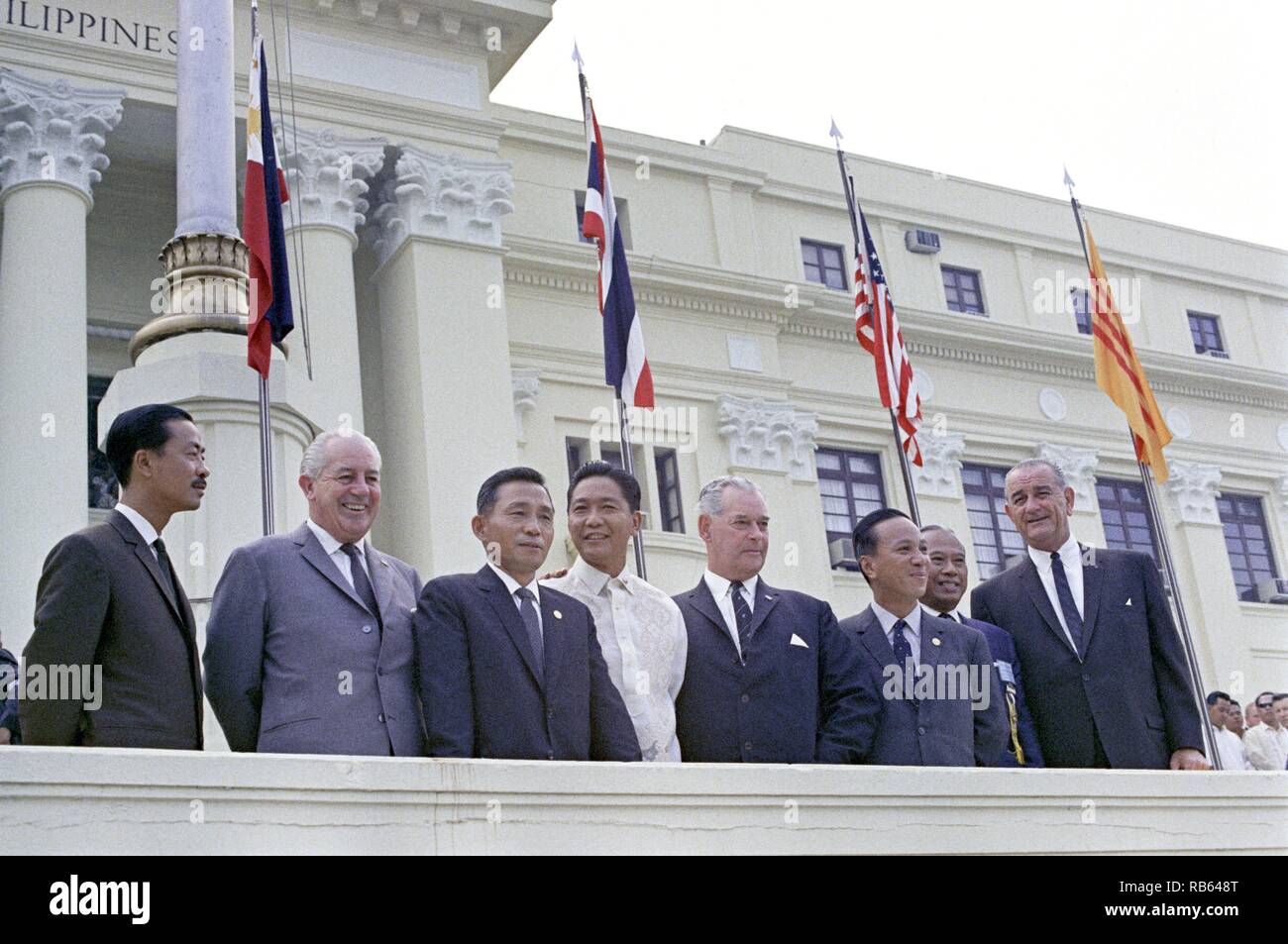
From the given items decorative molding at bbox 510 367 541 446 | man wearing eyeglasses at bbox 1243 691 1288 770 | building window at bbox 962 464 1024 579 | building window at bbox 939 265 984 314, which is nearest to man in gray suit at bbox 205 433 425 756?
man wearing eyeglasses at bbox 1243 691 1288 770

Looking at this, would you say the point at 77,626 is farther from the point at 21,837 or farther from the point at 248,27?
the point at 248,27

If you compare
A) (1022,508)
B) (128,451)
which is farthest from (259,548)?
(1022,508)

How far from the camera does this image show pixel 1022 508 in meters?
6.12

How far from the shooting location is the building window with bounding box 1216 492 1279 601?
2627cm

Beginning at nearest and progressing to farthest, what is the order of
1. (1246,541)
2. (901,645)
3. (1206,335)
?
(901,645), (1246,541), (1206,335)

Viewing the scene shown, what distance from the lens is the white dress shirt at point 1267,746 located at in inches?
523

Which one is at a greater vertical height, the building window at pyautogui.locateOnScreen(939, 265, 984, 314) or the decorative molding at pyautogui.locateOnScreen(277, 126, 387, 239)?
the building window at pyautogui.locateOnScreen(939, 265, 984, 314)

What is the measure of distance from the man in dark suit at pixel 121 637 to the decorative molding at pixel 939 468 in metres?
19.7

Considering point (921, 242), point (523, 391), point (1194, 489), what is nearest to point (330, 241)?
point (523, 391)

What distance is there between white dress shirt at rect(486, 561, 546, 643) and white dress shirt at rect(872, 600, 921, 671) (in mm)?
1438

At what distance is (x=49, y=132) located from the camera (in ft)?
50.8

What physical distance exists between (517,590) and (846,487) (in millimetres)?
18758

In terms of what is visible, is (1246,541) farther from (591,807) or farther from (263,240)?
(591,807)

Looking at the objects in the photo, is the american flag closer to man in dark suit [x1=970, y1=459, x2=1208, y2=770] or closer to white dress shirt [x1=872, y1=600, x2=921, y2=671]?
man in dark suit [x1=970, y1=459, x2=1208, y2=770]
